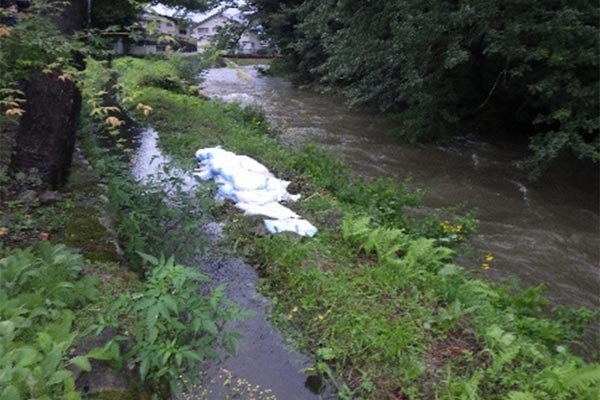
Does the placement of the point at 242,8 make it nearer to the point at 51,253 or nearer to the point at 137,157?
the point at 137,157

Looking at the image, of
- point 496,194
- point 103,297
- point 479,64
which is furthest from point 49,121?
point 479,64

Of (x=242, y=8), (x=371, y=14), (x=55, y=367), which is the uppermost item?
(x=371, y=14)

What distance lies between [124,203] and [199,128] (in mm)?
6175

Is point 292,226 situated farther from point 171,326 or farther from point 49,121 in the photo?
point 171,326

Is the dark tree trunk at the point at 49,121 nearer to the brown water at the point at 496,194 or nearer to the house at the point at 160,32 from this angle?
the house at the point at 160,32

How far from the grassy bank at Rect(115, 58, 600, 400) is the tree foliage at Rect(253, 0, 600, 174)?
14.0 ft

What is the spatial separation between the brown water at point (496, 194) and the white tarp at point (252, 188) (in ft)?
7.04

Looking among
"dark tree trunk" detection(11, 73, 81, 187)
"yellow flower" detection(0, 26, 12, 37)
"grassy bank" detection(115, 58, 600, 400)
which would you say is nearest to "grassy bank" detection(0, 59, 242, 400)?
"dark tree trunk" detection(11, 73, 81, 187)

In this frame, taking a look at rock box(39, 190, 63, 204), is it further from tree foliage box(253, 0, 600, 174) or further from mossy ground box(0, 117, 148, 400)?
tree foliage box(253, 0, 600, 174)

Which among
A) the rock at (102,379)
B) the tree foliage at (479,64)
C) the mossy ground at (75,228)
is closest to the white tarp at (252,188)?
the mossy ground at (75,228)

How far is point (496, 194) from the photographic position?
Result: 32.1 feet

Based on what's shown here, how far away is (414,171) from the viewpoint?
36.0ft

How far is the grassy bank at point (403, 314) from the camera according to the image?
3.32 metres

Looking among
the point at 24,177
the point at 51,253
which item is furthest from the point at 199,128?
the point at 51,253
